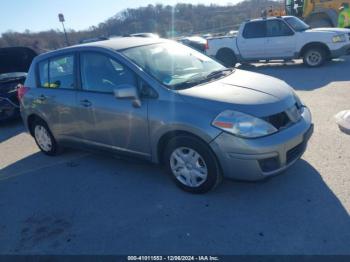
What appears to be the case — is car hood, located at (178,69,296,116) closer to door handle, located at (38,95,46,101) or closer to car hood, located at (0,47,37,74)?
door handle, located at (38,95,46,101)

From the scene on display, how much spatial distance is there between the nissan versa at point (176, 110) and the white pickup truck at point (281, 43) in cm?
725

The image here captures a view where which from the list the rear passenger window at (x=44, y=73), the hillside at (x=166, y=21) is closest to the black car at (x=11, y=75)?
the rear passenger window at (x=44, y=73)

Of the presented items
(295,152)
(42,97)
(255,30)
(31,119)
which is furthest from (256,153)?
(255,30)

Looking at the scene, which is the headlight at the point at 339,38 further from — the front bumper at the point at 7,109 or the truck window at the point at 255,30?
the front bumper at the point at 7,109

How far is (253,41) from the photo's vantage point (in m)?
11.9

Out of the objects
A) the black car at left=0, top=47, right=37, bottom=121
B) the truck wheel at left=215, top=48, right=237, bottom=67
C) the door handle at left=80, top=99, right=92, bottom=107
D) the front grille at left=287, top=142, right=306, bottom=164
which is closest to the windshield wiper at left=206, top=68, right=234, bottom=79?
the front grille at left=287, top=142, right=306, bottom=164

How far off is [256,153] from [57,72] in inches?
128

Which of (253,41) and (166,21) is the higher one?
(166,21)

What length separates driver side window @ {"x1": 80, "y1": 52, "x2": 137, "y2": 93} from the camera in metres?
4.04

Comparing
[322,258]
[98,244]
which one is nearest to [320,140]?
[322,258]

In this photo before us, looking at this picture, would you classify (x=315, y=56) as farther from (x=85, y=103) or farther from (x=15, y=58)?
(x=15, y=58)

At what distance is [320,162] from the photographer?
4.21 meters

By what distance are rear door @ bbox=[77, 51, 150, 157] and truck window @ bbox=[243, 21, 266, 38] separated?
345 inches

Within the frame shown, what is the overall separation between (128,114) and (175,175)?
0.91 m
